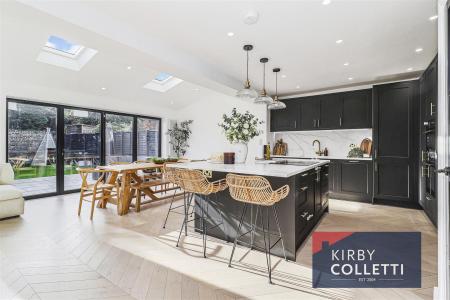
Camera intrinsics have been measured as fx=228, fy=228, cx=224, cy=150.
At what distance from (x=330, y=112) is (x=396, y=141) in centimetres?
143

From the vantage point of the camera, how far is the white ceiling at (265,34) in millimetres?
2406

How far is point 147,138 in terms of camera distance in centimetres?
741

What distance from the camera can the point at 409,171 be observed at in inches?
169

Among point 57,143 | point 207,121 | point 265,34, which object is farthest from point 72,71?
point 265,34

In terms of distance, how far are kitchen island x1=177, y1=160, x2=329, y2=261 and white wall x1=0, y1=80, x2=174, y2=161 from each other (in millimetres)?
4164

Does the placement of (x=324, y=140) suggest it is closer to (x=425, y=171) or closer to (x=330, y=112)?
(x=330, y=112)

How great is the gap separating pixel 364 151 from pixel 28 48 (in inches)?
264

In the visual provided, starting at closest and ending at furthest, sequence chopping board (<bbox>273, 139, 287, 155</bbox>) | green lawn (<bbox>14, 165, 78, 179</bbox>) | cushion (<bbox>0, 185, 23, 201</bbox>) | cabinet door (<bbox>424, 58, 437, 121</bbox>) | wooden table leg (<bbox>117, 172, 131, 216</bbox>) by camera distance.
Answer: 1. cabinet door (<bbox>424, 58, 437, 121</bbox>)
2. cushion (<bbox>0, 185, 23, 201</bbox>)
3. wooden table leg (<bbox>117, 172, 131, 216</bbox>)
4. green lawn (<bbox>14, 165, 78, 179</bbox>)
5. chopping board (<bbox>273, 139, 287, 155</bbox>)

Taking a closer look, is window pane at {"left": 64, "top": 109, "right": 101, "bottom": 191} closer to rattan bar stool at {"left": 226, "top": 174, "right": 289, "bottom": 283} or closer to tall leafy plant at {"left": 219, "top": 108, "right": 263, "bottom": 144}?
tall leafy plant at {"left": 219, "top": 108, "right": 263, "bottom": 144}

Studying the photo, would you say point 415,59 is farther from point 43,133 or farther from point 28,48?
point 43,133

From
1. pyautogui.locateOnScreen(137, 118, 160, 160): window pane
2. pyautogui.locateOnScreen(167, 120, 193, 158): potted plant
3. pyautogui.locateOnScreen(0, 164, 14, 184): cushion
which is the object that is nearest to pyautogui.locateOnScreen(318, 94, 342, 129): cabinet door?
pyautogui.locateOnScreen(167, 120, 193, 158): potted plant

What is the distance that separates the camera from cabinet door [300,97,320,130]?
216 inches

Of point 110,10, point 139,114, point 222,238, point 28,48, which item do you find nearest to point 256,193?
point 222,238

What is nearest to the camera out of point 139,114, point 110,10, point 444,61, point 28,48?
point 444,61
